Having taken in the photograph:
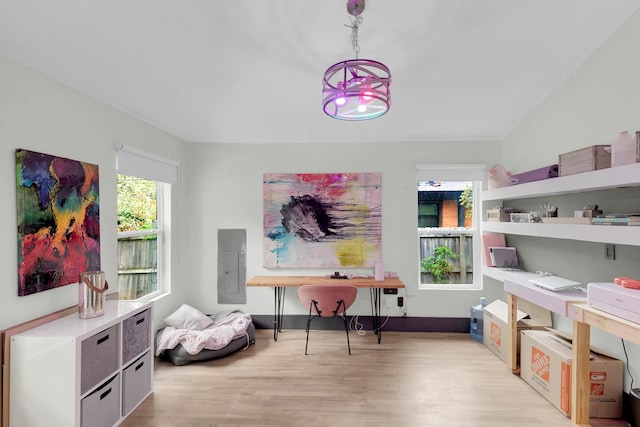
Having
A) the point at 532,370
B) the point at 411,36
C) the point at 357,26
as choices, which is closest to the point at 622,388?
the point at 532,370

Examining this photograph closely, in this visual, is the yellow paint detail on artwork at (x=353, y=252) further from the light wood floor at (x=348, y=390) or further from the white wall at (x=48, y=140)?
the white wall at (x=48, y=140)

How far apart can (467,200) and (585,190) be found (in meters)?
1.60

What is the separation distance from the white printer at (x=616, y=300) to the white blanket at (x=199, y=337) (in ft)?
9.84

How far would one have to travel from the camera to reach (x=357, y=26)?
80.4 inches

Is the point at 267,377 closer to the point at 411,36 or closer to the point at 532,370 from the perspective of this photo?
the point at 532,370

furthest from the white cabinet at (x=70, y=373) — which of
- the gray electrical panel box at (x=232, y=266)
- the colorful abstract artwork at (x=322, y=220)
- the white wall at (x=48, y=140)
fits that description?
the colorful abstract artwork at (x=322, y=220)

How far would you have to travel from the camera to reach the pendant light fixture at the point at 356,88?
1.62 m

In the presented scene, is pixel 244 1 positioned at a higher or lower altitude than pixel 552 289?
higher

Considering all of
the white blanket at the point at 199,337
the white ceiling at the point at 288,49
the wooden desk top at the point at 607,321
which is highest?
the white ceiling at the point at 288,49

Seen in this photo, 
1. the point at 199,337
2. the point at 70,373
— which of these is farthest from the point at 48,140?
the point at 199,337

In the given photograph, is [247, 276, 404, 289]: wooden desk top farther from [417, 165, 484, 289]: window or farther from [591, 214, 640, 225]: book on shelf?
[591, 214, 640, 225]: book on shelf

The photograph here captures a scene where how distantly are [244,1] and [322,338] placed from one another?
3264 millimetres

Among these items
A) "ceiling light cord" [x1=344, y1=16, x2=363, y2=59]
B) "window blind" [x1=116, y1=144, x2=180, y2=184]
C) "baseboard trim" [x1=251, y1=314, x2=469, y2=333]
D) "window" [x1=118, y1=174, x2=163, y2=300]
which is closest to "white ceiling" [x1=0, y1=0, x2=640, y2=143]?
"ceiling light cord" [x1=344, y1=16, x2=363, y2=59]

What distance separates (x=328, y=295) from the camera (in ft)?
10.1
